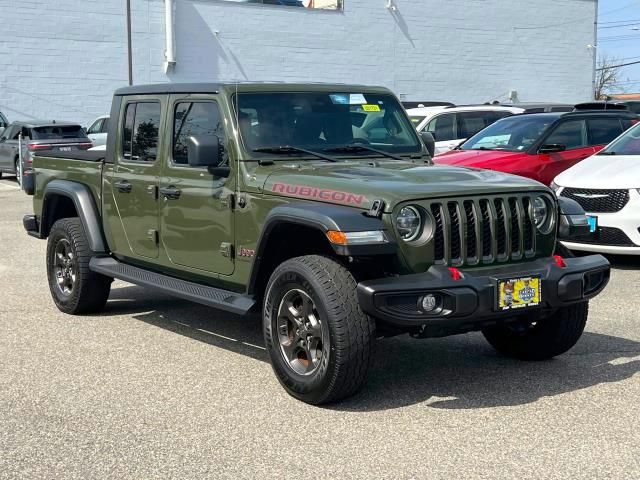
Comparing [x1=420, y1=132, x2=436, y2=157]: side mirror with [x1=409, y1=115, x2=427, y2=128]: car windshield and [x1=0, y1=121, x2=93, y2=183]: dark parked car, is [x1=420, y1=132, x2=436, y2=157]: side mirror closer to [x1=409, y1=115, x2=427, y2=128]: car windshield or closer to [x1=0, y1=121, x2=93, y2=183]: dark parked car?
[x1=409, y1=115, x2=427, y2=128]: car windshield

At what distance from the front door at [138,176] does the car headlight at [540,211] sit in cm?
272

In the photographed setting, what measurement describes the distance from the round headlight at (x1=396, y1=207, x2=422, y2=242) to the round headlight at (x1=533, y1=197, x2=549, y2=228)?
35.2 inches

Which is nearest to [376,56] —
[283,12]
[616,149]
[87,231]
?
[283,12]

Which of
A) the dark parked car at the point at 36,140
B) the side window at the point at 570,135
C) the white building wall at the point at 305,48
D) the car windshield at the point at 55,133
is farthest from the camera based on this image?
the white building wall at the point at 305,48

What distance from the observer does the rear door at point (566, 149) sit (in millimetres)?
11328

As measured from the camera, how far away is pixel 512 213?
17.3 feet

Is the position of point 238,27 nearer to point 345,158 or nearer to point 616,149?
point 616,149

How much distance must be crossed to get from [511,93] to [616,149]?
97.7 ft

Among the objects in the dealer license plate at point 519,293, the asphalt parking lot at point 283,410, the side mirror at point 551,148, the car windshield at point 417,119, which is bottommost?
the asphalt parking lot at point 283,410

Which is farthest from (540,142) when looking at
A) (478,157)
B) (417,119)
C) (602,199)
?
(417,119)

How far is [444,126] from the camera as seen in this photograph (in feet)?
53.8

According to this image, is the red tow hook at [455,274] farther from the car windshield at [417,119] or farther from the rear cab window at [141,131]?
the car windshield at [417,119]

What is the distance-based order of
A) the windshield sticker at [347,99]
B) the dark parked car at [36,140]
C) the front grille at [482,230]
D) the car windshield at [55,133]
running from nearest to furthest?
1. the front grille at [482,230]
2. the windshield sticker at [347,99]
3. the dark parked car at [36,140]
4. the car windshield at [55,133]

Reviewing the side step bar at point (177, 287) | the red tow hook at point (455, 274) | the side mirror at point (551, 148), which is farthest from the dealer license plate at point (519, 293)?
the side mirror at point (551, 148)
